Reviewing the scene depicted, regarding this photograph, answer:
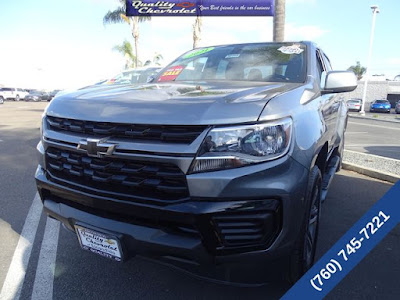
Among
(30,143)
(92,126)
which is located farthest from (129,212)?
(30,143)

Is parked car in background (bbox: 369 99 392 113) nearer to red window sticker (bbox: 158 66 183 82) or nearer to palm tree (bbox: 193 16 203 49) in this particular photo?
palm tree (bbox: 193 16 203 49)

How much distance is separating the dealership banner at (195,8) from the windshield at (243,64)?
7.42 metres

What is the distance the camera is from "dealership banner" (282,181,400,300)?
1203 mm

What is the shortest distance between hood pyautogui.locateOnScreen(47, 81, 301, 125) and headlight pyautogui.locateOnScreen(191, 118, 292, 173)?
60 mm

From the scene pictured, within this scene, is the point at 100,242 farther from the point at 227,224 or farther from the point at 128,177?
the point at 227,224

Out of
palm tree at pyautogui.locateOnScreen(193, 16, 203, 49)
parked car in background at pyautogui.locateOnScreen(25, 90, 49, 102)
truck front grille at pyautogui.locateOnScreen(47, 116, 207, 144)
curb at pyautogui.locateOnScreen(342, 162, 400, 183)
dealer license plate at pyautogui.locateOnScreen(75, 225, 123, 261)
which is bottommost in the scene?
parked car in background at pyautogui.locateOnScreen(25, 90, 49, 102)

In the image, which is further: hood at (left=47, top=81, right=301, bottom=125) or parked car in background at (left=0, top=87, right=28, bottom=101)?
parked car in background at (left=0, top=87, right=28, bottom=101)

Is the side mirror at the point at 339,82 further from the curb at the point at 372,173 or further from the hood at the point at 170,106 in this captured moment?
the curb at the point at 372,173

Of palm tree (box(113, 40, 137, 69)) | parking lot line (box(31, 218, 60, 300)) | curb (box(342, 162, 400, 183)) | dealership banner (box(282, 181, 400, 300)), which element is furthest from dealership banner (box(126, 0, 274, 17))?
palm tree (box(113, 40, 137, 69))

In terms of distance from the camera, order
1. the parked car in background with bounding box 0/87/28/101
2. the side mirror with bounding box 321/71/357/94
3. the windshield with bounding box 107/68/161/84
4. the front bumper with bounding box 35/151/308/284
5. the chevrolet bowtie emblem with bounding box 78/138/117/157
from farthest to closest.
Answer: the parked car in background with bounding box 0/87/28/101, the windshield with bounding box 107/68/161/84, the side mirror with bounding box 321/71/357/94, the chevrolet bowtie emblem with bounding box 78/138/117/157, the front bumper with bounding box 35/151/308/284

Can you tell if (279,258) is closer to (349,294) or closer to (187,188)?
(187,188)

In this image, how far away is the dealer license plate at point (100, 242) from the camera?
194cm

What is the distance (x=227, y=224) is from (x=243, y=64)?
6.59 feet

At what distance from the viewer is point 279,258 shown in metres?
1.82
